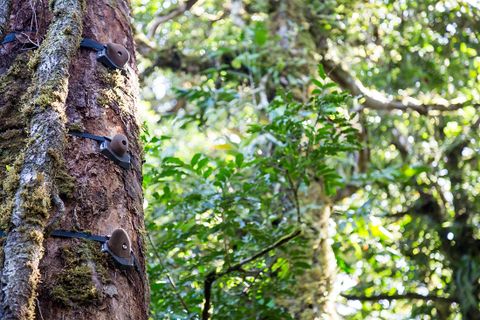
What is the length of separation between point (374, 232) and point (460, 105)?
111 inches

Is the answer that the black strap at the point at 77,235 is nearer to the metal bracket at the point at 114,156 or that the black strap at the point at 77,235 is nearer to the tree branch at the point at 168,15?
the metal bracket at the point at 114,156

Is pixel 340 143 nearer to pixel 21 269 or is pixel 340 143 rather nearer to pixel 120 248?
pixel 120 248

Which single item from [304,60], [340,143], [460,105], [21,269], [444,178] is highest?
[21,269]

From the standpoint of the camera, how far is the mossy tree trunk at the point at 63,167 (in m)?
1.35

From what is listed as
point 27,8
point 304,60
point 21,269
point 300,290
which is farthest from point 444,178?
point 21,269

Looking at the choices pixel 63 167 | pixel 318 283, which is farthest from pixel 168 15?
pixel 63 167

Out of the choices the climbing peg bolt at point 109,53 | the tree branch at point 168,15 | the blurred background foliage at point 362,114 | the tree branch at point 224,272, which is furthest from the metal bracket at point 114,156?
the tree branch at point 168,15

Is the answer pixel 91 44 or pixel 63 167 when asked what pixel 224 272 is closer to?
pixel 91 44

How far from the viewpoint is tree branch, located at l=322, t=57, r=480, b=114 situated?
5.93 m

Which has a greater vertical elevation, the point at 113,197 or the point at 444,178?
the point at 113,197

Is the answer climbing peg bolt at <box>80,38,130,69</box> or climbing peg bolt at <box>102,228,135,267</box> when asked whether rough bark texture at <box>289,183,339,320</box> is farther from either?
climbing peg bolt at <box>102,228,135,267</box>

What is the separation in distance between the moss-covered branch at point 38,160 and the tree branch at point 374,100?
421cm

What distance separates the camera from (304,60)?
214 inches

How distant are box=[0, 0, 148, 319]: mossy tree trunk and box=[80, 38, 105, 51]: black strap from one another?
0.02m
